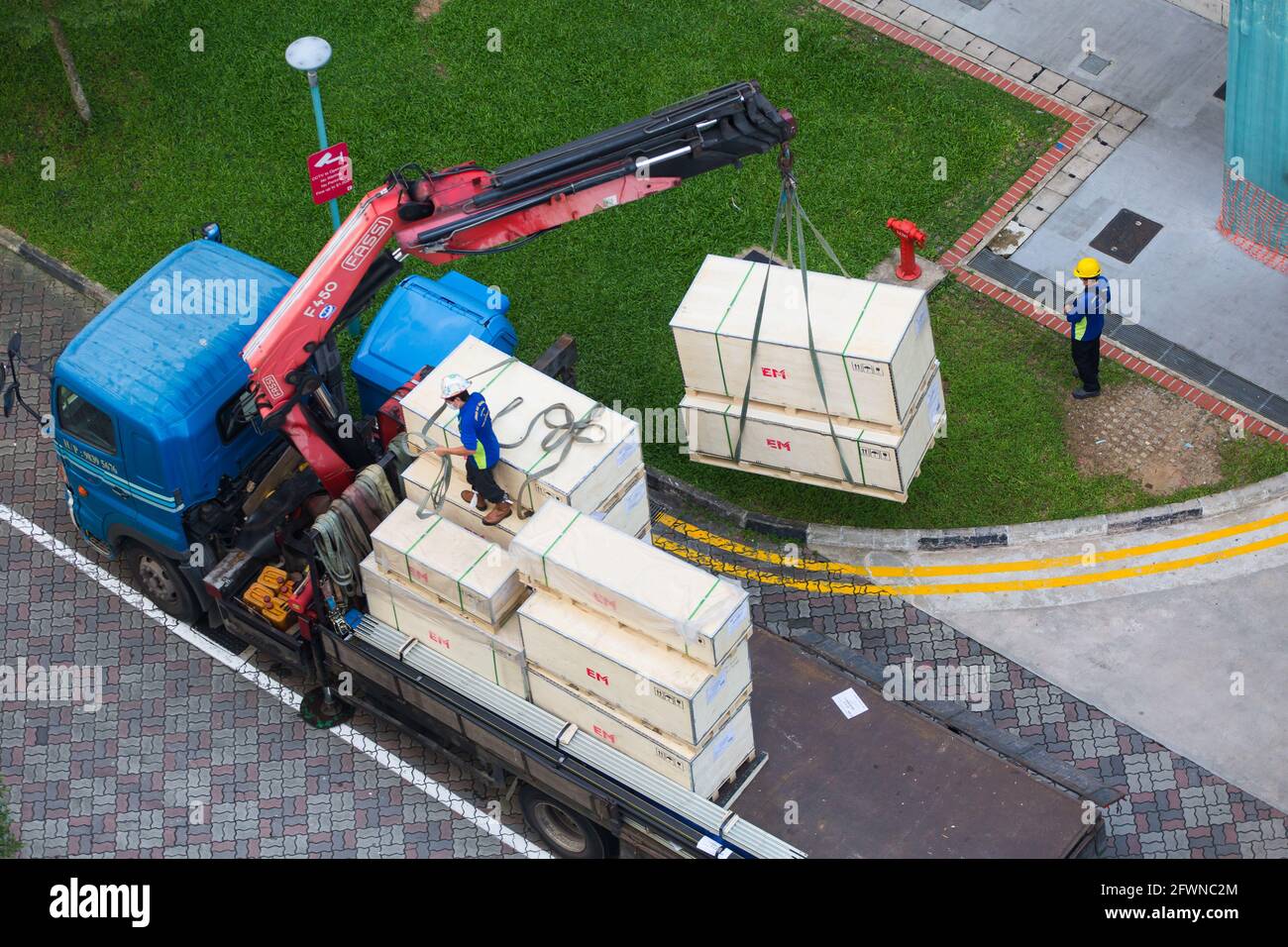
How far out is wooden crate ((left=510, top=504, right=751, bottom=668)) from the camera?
1459 centimetres

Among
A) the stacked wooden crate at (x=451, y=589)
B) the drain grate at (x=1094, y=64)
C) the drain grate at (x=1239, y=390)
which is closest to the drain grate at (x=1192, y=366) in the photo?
the drain grate at (x=1239, y=390)

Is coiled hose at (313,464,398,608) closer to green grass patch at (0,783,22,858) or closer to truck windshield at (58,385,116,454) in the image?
truck windshield at (58,385,116,454)

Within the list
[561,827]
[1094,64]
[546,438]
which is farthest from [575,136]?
[561,827]

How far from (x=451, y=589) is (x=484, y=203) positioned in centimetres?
373

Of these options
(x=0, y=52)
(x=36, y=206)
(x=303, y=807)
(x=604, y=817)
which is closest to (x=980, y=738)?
(x=604, y=817)

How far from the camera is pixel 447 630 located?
1622cm

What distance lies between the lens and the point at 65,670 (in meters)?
18.8

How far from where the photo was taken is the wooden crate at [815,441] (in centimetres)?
1838

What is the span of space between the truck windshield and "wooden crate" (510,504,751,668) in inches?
175

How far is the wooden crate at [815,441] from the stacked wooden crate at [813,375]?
0.01m

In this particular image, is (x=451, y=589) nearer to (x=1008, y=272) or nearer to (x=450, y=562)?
(x=450, y=562)

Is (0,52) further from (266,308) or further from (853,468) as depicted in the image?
(853,468)

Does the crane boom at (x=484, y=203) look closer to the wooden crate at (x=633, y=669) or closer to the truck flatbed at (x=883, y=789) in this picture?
the wooden crate at (x=633, y=669)

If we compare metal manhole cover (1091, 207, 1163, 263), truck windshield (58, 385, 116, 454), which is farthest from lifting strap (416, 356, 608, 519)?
metal manhole cover (1091, 207, 1163, 263)
